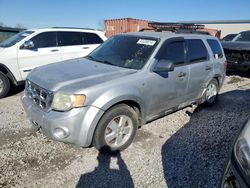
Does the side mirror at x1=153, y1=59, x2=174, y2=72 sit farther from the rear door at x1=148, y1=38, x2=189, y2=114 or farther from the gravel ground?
the gravel ground

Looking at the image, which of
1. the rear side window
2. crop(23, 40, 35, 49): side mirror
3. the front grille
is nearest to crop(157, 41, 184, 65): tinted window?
the rear side window

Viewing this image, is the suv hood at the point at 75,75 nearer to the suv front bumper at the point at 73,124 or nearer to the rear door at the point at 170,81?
the suv front bumper at the point at 73,124

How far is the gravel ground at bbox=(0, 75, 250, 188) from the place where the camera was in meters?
3.19

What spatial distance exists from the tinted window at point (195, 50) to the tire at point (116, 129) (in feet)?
5.79

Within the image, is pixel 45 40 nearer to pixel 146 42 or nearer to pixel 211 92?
pixel 146 42

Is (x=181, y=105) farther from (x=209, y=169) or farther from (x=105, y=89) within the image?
(x=105, y=89)

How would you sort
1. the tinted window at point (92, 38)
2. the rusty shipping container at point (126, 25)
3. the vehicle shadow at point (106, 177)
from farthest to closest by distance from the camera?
1. the rusty shipping container at point (126, 25)
2. the tinted window at point (92, 38)
3. the vehicle shadow at point (106, 177)

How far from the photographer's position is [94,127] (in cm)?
337

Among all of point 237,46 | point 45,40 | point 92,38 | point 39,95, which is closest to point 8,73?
point 45,40

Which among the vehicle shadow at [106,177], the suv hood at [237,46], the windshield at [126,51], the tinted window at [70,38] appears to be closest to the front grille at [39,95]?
the vehicle shadow at [106,177]

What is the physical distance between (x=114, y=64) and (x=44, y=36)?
3.82m

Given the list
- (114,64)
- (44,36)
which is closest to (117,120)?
(114,64)

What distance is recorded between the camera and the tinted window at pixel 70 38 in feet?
25.0

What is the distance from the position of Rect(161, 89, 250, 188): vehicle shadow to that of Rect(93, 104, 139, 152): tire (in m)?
0.59
